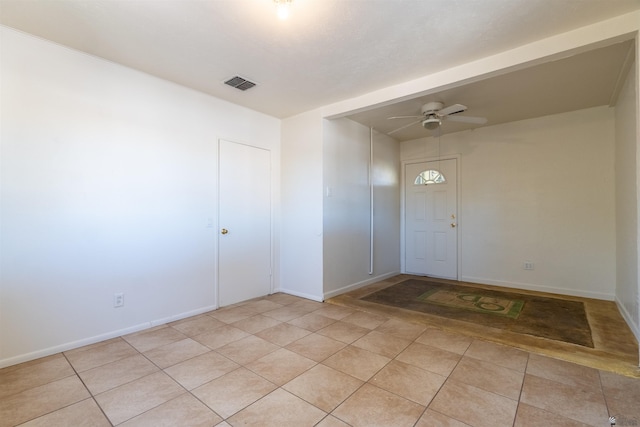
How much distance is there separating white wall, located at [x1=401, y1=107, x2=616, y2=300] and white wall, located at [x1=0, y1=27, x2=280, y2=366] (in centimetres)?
433

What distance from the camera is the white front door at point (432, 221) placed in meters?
5.41

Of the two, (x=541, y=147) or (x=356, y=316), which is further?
(x=541, y=147)

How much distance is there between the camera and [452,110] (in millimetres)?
3463

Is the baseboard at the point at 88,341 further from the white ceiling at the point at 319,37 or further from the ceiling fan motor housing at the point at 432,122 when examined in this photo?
the ceiling fan motor housing at the point at 432,122

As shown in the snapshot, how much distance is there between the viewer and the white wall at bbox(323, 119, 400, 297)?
4215 mm

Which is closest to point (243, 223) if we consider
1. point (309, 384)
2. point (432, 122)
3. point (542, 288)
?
point (309, 384)

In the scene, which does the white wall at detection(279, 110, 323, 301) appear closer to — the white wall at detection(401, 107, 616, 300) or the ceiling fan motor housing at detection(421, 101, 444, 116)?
the ceiling fan motor housing at detection(421, 101, 444, 116)

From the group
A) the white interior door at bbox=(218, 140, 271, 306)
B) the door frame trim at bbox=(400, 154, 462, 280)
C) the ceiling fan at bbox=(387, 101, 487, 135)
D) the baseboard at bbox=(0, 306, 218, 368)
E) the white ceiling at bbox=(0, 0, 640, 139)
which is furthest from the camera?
the door frame trim at bbox=(400, 154, 462, 280)

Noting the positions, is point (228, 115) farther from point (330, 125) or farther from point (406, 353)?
point (406, 353)

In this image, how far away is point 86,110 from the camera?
2.73 metres

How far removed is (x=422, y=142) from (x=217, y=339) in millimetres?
4909

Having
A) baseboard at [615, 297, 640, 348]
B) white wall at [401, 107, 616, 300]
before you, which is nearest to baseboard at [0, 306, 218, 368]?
baseboard at [615, 297, 640, 348]

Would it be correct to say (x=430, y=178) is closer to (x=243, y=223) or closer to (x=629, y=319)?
(x=629, y=319)

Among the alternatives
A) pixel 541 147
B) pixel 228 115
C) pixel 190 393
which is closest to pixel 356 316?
pixel 190 393
